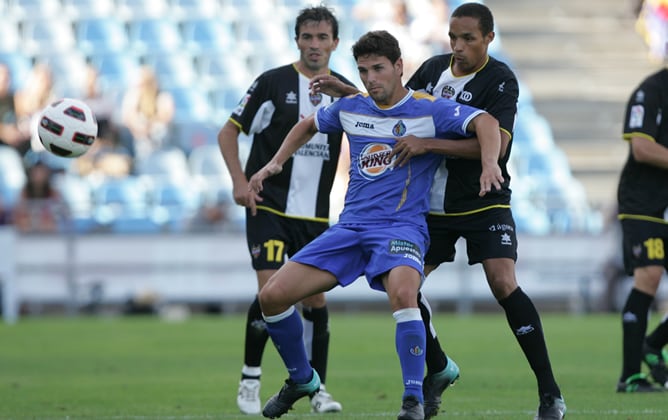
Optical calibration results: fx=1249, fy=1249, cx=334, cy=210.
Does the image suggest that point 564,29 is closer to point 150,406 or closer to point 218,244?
point 218,244

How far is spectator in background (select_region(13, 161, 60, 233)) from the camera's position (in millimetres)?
20172

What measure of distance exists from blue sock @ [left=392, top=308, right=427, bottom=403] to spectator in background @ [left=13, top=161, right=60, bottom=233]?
14462 millimetres

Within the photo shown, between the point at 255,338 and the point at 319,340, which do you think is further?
the point at 319,340

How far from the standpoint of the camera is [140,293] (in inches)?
807

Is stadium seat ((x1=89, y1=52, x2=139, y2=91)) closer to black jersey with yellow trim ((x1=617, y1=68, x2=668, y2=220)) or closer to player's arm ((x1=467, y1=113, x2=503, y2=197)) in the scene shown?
black jersey with yellow trim ((x1=617, y1=68, x2=668, y2=220))

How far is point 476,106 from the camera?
6.88 metres

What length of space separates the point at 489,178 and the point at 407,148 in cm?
47

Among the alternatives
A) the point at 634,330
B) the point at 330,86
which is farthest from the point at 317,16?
the point at 634,330

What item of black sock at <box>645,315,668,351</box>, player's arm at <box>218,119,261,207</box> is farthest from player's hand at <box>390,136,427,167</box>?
black sock at <box>645,315,668,351</box>

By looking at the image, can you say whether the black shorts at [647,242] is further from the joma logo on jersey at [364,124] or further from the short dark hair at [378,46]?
the short dark hair at [378,46]

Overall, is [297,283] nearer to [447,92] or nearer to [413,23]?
[447,92]

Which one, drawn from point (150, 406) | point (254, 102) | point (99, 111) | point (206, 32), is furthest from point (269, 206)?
point (206, 32)

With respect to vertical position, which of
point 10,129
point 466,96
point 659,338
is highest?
point 466,96

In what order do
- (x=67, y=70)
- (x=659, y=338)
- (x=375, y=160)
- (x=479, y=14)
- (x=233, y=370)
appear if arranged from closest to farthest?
(x=375, y=160) < (x=479, y=14) < (x=659, y=338) < (x=233, y=370) < (x=67, y=70)
